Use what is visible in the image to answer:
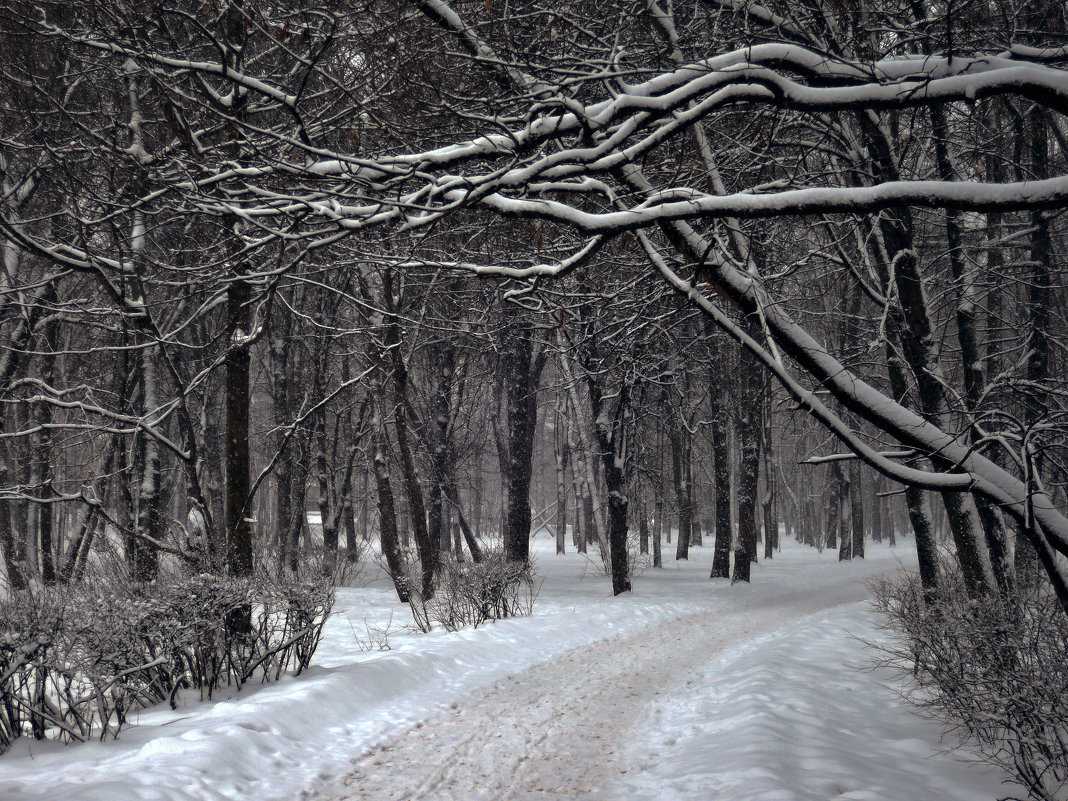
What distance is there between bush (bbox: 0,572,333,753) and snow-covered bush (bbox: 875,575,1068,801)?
5870mm

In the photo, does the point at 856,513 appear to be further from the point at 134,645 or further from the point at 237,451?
the point at 134,645

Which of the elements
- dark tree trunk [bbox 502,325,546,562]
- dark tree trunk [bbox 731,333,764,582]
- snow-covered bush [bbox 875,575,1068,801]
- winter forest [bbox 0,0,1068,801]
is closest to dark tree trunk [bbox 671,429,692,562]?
dark tree trunk [bbox 731,333,764,582]

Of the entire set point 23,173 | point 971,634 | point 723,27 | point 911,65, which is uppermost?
point 23,173

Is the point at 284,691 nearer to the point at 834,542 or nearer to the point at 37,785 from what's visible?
the point at 37,785

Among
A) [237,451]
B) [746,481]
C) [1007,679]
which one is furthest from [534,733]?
[746,481]

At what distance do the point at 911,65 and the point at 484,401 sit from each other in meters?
27.2

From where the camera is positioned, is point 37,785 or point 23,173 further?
point 23,173

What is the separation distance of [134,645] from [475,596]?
5742 millimetres

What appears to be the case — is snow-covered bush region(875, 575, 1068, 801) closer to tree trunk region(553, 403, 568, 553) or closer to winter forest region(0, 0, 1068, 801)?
winter forest region(0, 0, 1068, 801)

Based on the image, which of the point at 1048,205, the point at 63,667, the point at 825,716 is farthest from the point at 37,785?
the point at 1048,205

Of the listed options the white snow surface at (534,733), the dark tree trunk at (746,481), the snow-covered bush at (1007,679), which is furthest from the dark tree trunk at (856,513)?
the snow-covered bush at (1007,679)

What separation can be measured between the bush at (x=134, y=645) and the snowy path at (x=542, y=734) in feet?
6.00

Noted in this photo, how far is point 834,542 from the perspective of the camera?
3822 centimetres

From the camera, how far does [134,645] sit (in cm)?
539
